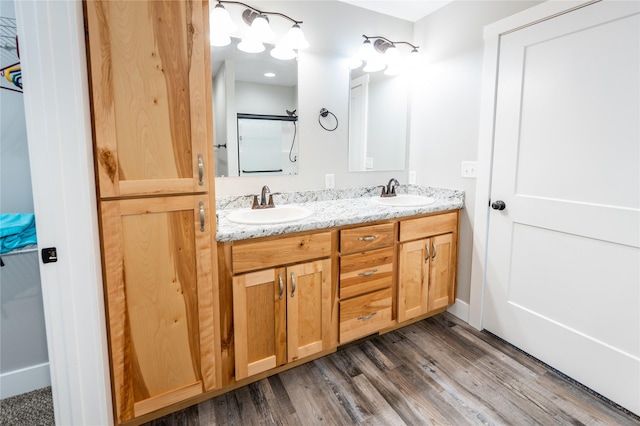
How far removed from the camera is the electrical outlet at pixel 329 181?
7.86ft

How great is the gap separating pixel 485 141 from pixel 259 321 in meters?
1.74

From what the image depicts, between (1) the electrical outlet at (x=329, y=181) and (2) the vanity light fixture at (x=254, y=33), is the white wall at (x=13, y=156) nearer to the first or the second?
(2) the vanity light fixture at (x=254, y=33)

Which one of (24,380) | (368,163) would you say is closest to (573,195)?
(368,163)

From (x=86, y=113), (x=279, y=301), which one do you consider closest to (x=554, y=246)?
(x=279, y=301)

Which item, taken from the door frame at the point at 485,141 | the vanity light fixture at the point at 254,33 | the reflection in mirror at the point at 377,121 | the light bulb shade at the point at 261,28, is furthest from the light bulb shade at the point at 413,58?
the light bulb shade at the point at 261,28

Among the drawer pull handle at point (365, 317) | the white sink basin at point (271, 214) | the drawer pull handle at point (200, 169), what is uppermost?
the drawer pull handle at point (200, 169)

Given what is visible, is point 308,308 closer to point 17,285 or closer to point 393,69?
point 17,285

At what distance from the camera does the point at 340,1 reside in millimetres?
2273

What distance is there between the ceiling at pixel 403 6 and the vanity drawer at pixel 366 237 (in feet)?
5.03

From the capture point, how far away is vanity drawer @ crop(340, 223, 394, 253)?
1867 millimetres

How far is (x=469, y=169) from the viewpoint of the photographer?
89.8 inches

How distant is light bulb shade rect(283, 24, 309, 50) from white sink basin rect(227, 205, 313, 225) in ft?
3.27

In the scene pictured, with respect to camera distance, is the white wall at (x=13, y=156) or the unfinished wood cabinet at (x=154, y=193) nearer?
the unfinished wood cabinet at (x=154, y=193)

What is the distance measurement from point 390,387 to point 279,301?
74 centimetres
